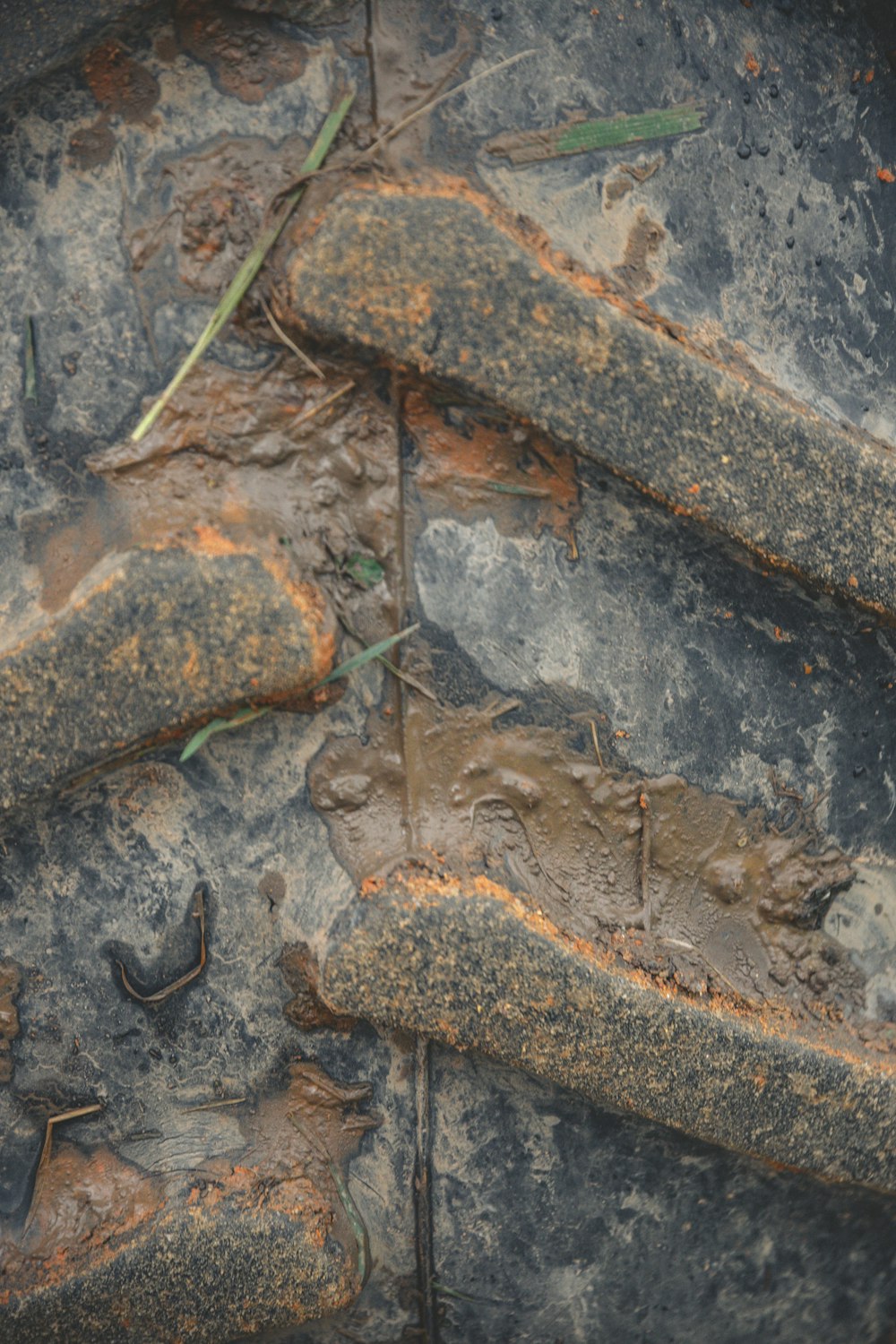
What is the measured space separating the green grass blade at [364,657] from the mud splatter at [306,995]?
28 centimetres

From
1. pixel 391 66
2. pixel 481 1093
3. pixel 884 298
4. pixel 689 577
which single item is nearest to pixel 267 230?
pixel 391 66

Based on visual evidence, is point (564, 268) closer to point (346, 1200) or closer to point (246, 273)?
point (246, 273)

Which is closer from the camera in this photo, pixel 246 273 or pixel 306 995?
pixel 246 273

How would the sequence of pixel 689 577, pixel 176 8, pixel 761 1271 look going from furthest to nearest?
pixel 761 1271, pixel 689 577, pixel 176 8

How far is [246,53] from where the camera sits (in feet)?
3.33

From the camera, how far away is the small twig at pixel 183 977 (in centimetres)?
109

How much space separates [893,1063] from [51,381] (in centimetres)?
113

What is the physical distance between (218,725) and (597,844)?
410 millimetres

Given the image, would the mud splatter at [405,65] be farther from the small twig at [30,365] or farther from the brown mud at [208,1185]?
the brown mud at [208,1185]

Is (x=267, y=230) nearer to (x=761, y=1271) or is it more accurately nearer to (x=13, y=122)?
(x=13, y=122)

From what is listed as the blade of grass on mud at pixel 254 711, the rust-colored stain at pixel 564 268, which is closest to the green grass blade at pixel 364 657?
the blade of grass on mud at pixel 254 711

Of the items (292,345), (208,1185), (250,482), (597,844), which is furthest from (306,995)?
(292,345)

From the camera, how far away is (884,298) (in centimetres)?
120

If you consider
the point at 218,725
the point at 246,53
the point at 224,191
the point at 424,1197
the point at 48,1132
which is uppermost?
the point at 246,53
